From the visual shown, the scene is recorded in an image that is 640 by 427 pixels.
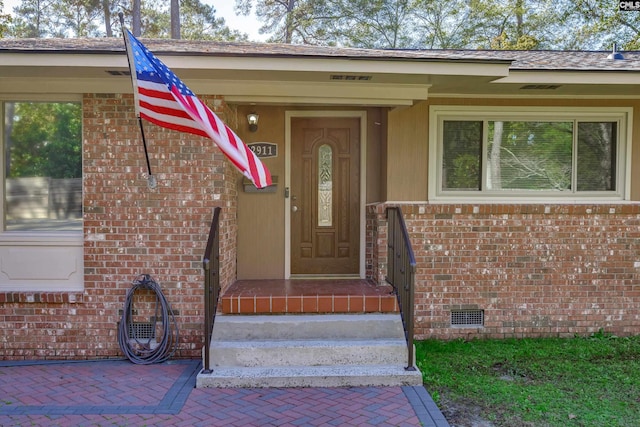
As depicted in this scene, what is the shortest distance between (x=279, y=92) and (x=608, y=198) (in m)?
3.88

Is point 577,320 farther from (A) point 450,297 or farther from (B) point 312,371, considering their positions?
(B) point 312,371

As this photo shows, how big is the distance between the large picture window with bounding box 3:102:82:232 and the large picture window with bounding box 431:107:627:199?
3.80 m

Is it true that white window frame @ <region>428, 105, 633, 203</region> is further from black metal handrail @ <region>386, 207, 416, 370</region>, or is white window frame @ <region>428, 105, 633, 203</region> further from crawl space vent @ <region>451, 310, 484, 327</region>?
crawl space vent @ <region>451, 310, 484, 327</region>

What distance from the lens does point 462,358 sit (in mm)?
5133

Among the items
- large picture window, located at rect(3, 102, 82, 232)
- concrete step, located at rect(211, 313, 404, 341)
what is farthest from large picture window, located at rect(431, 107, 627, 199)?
large picture window, located at rect(3, 102, 82, 232)

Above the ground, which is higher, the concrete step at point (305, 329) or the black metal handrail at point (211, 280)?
the black metal handrail at point (211, 280)

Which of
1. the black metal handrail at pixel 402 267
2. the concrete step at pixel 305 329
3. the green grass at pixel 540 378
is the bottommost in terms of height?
the green grass at pixel 540 378

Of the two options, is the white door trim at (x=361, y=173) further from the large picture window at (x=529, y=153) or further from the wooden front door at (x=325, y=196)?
the large picture window at (x=529, y=153)

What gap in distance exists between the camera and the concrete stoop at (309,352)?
443 cm

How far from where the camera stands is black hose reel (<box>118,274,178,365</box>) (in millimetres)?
5062

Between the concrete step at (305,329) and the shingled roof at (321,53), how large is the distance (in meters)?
2.38

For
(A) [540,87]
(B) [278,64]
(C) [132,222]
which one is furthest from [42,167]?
(A) [540,87]

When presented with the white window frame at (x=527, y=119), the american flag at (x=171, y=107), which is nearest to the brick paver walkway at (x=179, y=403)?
the american flag at (x=171, y=107)

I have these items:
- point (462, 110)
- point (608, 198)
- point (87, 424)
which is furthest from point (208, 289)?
point (608, 198)
